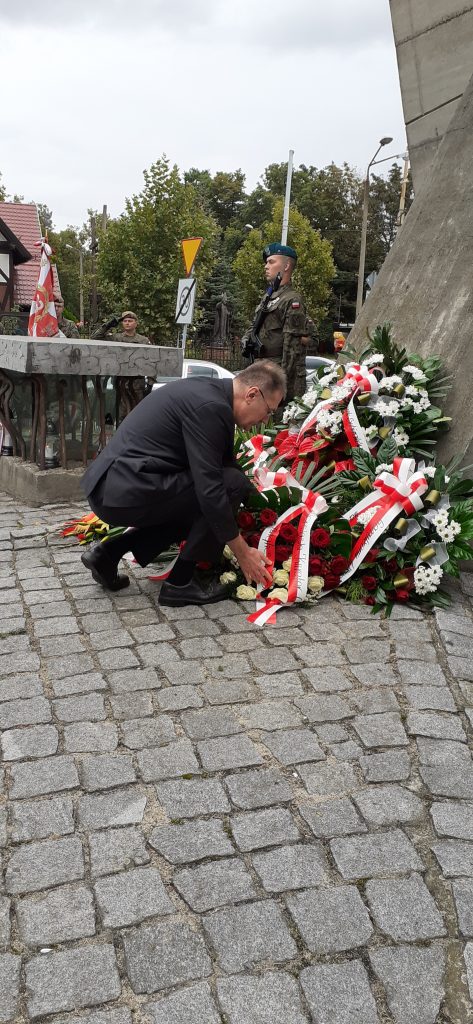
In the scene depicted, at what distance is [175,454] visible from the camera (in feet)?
14.1

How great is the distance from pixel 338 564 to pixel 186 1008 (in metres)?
2.62

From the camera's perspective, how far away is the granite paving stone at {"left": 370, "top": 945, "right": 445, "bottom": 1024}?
2152mm

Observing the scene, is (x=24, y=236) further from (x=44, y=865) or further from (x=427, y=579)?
(x=44, y=865)

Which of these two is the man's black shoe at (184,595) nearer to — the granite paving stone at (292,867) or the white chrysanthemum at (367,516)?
the white chrysanthemum at (367,516)

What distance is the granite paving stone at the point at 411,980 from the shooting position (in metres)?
2.15

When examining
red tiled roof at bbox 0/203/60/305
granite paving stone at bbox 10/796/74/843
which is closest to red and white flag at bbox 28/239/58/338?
granite paving stone at bbox 10/796/74/843

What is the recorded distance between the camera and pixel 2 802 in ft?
9.45

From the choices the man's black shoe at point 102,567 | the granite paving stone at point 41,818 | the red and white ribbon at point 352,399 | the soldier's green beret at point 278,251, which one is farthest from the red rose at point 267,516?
the soldier's green beret at point 278,251

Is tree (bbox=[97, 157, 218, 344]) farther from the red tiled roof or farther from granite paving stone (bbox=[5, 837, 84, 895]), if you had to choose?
granite paving stone (bbox=[5, 837, 84, 895])

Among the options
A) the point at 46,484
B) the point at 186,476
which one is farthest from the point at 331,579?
the point at 46,484

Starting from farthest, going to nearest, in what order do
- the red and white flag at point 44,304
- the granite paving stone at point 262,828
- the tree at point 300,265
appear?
the tree at point 300,265
the red and white flag at point 44,304
the granite paving stone at point 262,828

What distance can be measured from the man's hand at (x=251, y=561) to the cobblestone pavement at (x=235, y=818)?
0.72 feet

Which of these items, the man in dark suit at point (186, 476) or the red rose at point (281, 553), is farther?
the red rose at point (281, 553)

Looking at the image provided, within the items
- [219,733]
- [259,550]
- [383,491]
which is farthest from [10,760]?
[383,491]
